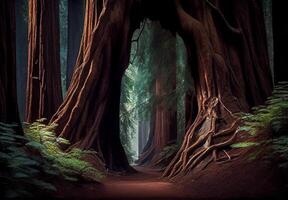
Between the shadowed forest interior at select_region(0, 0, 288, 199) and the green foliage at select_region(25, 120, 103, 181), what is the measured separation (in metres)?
0.03

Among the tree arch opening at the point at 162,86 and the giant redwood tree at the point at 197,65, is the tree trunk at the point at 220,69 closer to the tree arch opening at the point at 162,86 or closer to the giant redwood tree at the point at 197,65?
the giant redwood tree at the point at 197,65

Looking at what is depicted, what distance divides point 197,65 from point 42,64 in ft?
12.7

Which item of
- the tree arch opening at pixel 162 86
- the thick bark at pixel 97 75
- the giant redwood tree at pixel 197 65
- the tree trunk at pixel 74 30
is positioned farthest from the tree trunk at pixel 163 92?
the giant redwood tree at pixel 197 65

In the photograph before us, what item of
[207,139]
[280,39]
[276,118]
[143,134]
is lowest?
[143,134]

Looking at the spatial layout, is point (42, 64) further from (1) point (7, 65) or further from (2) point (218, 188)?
(2) point (218, 188)

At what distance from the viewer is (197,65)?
9836 mm

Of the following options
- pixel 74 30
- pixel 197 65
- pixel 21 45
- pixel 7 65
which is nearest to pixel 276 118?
pixel 197 65

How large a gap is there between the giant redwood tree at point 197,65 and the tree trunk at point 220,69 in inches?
0.8

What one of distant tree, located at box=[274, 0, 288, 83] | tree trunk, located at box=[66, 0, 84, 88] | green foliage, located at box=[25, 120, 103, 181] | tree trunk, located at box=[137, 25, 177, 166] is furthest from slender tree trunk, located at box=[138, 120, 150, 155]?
distant tree, located at box=[274, 0, 288, 83]

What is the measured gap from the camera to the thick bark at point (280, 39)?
7.62 m

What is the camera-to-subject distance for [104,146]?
37.1 feet

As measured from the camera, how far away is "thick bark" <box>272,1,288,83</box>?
7.62 metres

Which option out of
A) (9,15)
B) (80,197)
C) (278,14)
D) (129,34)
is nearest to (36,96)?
(129,34)

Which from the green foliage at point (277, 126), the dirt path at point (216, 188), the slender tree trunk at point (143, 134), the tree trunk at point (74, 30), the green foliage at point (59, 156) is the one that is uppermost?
the tree trunk at point (74, 30)
